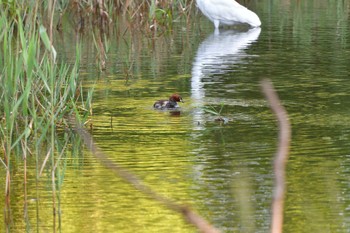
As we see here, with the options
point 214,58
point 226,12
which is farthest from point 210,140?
point 226,12

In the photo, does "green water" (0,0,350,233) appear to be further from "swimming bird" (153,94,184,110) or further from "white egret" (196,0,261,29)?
"white egret" (196,0,261,29)

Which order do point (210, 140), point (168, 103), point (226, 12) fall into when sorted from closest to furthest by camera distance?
1. point (210, 140)
2. point (168, 103)
3. point (226, 12)

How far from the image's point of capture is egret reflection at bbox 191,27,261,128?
948 cm

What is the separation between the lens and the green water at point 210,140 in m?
4.85

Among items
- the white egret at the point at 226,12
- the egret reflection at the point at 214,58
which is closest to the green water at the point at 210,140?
the egret reflection at the point at 214,58

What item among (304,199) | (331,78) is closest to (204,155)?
(304,199)

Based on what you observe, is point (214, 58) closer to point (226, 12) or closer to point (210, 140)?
point (226, 12)

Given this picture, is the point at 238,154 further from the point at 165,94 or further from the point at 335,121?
the point at 165,94

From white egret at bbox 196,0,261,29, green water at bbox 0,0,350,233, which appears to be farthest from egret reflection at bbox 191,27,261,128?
white egret at bbox 196,0,261,29

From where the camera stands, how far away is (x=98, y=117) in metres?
8.12

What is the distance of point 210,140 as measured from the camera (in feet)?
23.5

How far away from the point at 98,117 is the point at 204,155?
69.6 inches

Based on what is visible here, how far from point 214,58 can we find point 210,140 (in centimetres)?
535

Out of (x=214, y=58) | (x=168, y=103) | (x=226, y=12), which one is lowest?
(x=214, y=58)
